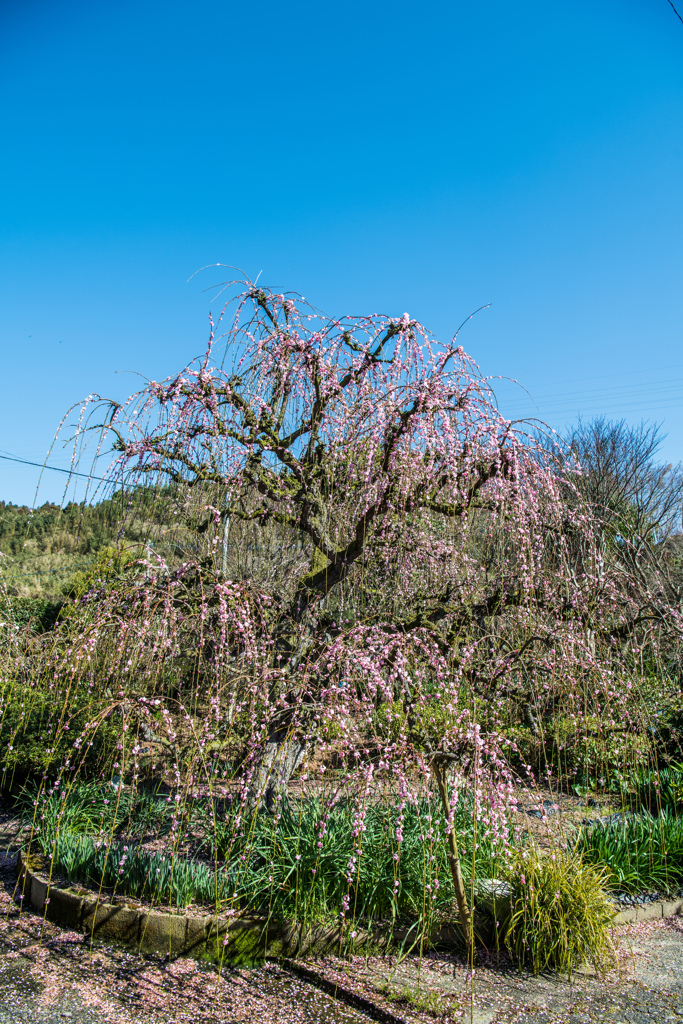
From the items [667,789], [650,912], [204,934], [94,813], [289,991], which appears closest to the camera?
[289,991]

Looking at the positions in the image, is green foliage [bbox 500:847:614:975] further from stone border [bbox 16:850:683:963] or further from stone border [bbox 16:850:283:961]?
stone border [bbox 16:850:283:961]

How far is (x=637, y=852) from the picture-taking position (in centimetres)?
396

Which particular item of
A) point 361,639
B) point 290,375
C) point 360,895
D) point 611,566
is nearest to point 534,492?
point 361,639

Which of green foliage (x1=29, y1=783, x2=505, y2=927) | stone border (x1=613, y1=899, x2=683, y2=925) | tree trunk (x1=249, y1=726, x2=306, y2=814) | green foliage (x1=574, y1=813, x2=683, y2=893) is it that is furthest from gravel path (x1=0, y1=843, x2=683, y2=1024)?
tree trunk (x1=249, y1=726, x2=306, y2=814)

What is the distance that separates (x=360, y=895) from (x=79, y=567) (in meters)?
11.0

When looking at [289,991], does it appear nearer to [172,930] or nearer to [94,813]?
[172,930]

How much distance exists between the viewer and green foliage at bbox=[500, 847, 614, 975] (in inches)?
115

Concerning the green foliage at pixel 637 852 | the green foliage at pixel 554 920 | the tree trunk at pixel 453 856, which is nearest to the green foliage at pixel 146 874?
the tree trunk at pixel 453 856

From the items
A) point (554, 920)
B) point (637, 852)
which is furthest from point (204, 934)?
point (637, 852)

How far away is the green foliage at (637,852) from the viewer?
381 centimetres

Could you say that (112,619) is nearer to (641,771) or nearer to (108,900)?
(108,900)

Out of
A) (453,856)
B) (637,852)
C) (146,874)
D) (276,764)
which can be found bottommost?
(146,874)

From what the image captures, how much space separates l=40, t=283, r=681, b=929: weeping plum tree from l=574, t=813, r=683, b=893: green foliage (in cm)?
71

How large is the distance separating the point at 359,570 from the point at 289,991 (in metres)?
2.41
